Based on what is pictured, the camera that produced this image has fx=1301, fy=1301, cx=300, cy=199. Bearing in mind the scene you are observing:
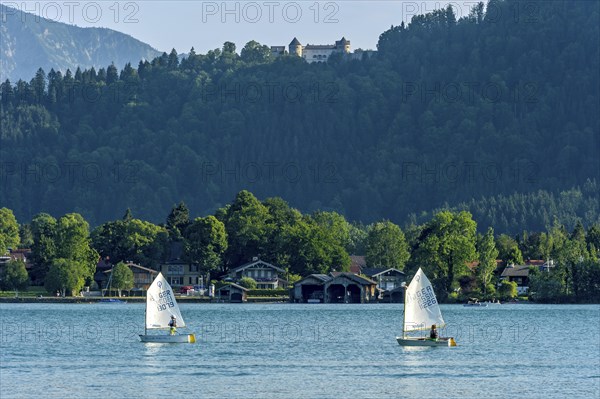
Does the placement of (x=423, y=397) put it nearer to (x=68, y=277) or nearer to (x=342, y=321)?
(x=342, y=321)

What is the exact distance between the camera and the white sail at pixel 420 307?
8375 centimetres

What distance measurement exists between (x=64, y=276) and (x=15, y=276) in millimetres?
13531

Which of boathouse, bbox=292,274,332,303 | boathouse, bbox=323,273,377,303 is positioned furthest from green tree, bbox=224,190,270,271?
boathouse, bbox=323,273,377,303

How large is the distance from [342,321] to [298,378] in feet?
176

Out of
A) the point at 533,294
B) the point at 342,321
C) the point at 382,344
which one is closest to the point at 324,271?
the point at 533,294

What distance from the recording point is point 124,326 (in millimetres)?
107750

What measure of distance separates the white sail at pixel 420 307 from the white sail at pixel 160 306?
15.6m

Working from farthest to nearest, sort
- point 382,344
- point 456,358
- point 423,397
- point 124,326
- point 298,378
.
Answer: point 124,326, point 382,344, point 456,358, point 298,378, point 423,397

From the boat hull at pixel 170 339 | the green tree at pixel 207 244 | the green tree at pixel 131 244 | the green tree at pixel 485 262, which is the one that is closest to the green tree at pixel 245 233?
the green tree at pixel 207 244

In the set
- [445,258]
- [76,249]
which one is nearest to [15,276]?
[76,249]

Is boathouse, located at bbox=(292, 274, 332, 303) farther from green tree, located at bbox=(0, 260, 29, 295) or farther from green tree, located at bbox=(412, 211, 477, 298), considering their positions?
green tree, located at bbox=(0, 260, 29, 295)

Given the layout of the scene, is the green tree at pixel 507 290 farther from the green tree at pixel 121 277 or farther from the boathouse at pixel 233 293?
the green tree at pixel 121 277

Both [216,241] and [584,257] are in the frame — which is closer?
[584,257]

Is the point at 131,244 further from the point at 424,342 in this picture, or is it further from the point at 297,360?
the point at 297,360
